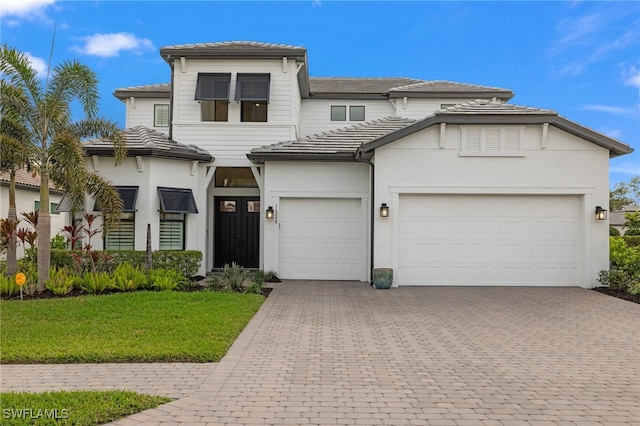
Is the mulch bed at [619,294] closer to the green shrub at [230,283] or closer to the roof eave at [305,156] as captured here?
the roof eave at [305,156]

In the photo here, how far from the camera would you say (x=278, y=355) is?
5.94 meters

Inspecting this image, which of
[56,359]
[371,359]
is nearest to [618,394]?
[371,359]

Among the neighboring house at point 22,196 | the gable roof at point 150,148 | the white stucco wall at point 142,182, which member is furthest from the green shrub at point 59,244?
the gable roof at point 150,148

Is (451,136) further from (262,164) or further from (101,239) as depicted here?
(101,239)

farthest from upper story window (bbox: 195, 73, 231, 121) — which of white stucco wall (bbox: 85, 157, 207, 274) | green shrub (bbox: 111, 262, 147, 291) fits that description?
green shrub (bbox: 111, 262, 147, 291)

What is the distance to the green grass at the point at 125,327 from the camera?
5699mm

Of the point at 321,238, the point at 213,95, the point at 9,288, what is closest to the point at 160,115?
the point at 213,95

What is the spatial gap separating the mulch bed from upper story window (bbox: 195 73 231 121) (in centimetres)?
1306

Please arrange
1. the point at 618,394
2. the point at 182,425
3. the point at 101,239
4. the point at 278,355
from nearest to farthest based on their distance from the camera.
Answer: the point at 182,425 → the point at 618,394 → the point at 278,355 → the point at 101,239

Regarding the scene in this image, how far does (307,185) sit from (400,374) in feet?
30.0

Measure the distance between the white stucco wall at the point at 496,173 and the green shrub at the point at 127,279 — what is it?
6424 mm

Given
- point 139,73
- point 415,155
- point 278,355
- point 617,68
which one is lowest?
point 278,355

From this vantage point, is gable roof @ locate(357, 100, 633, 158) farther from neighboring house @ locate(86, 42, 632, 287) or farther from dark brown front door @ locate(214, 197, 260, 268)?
dark brown front door @ locate(214, 197, 260, 268)

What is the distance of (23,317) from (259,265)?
27.0 feet
